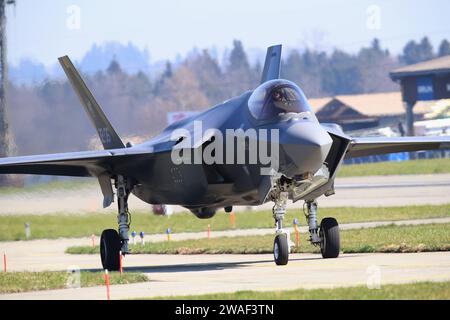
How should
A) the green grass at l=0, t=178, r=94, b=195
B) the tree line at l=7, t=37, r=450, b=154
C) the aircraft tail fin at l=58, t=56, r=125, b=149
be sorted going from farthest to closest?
the tree line at l=7, t=37, r=450, b=154
the green grass at l=0, t=178, r=94, b=195
the aircraft tail fin at l=58, t=56, r=125, b=149

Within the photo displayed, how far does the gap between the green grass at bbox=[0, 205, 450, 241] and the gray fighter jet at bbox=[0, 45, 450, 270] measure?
9.12m

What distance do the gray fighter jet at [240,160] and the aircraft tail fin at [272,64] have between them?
Result: 0.09 ft

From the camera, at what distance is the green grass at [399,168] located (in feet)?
197

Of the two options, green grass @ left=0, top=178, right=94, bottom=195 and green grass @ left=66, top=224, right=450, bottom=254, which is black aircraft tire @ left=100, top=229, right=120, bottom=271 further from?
green grass @ left=0, top=178, right=94, bottom=195

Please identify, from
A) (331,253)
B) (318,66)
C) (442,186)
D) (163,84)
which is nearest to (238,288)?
(331,253)

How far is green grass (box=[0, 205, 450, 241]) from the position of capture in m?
33.1

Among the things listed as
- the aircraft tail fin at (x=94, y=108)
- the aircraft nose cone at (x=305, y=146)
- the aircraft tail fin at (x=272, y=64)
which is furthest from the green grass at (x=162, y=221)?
the aircraft nose cone at (x=305, y=146)

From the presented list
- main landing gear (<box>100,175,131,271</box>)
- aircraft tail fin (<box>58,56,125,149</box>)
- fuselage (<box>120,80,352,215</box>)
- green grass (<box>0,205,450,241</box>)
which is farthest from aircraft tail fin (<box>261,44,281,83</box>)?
green grass (<box>0,205,450,241</box>)

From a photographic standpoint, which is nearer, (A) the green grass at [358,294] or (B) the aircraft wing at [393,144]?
Answer: (A) the green grass at [358,294]

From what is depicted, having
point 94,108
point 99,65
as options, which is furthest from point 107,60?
point 94,108

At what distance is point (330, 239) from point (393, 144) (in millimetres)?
2792

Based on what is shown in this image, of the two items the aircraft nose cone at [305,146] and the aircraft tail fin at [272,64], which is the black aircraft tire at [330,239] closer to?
the aircraft nose cone at [305,146]

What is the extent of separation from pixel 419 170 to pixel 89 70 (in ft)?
66.3
